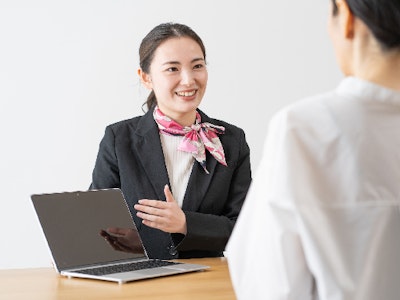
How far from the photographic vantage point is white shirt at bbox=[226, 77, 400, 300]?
1.19 metres

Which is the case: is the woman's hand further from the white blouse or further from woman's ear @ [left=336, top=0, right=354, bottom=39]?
woman's ear @ [left=336, top=0, right=354, bottom=39]

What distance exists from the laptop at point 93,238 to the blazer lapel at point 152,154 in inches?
10.1

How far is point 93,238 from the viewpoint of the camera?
7.49 feet

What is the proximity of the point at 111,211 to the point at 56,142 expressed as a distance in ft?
5.66

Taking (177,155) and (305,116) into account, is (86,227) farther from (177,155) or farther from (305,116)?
(305,116)

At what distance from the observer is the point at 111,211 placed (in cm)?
236

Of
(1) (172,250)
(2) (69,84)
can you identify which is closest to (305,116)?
(1) (172,250)

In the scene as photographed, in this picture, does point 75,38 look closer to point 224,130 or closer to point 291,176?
point 224,130

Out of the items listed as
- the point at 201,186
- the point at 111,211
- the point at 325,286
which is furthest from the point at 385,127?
the point at 201,186

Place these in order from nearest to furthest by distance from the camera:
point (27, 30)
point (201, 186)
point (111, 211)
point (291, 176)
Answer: point (291, 176) → point (111, 211) → point (201, 186) → point (27, 30)

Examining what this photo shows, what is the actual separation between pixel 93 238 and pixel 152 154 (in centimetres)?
49

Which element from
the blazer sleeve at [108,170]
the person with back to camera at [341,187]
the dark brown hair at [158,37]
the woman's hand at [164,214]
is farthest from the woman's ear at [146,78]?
the person with back to camera at [341,187]

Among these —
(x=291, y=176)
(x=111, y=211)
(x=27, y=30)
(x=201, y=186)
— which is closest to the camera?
(x=291, y=176)

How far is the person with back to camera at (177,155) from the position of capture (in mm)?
2619
